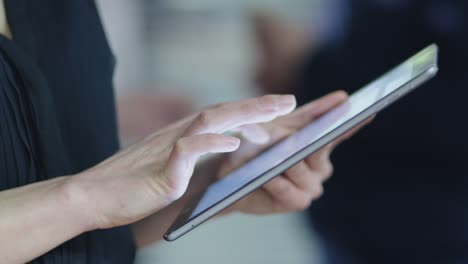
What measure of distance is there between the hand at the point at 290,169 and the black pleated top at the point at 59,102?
0.17m

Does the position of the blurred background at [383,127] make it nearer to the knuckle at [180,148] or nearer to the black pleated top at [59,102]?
the black pleated top at [59,102]

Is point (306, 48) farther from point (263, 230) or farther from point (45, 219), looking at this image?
point (263, 230)

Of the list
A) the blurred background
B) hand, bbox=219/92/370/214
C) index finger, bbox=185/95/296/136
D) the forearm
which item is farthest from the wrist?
the blurred background

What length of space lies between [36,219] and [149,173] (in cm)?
10

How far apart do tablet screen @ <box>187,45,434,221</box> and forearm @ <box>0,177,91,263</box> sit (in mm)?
101

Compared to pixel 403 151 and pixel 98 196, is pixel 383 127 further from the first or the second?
pixel 98 196

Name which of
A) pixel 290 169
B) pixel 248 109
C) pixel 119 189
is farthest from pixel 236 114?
pixel 290 169

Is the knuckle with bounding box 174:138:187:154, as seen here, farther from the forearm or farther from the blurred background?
the blurred background

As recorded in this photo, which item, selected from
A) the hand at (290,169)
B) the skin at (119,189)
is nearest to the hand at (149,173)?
the skin at (119,189)

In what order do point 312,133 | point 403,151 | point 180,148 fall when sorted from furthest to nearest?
1. point 403,151
2. point 312,133
3. point 180,148

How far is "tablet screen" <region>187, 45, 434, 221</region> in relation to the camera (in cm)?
62

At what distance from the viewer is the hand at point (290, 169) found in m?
0.81

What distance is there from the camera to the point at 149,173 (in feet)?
1.81

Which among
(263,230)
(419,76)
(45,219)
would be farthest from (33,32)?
(263,230)
